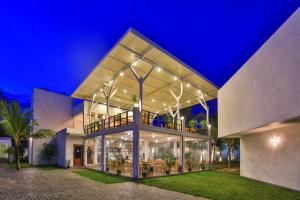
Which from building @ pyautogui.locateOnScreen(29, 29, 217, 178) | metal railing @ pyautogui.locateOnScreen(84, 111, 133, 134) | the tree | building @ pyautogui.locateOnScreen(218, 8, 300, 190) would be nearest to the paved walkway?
building @ pyautogui.locateOnScreen(29, 29, 217, 178)

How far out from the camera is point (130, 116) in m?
14.6

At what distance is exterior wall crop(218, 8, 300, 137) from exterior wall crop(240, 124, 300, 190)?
151 cm

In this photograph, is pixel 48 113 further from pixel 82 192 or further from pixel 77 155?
pixel 82 192

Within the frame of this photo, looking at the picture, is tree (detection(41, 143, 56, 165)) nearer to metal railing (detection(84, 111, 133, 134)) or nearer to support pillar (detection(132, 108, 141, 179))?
metal railing (detection(84, 111, 133, 134))

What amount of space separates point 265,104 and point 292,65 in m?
2.49

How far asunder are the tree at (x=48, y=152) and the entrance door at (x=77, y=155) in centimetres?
241

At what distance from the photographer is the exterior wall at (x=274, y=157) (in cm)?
1050

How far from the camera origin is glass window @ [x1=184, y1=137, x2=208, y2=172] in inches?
745

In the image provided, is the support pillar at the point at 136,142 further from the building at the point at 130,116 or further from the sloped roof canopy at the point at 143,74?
the sloped roof canopy at the point at 143,74

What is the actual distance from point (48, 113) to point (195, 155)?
47.1 feet

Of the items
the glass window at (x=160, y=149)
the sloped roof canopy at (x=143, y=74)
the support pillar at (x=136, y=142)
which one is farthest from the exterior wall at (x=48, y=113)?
the support pillar at (x=136, y=142)

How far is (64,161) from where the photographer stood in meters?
19.2

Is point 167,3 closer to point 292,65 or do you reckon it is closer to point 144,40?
point 144,40

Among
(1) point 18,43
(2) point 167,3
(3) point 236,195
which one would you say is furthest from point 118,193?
(1) point 18,43
